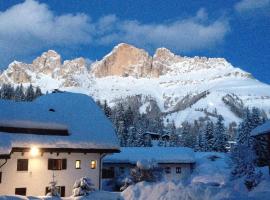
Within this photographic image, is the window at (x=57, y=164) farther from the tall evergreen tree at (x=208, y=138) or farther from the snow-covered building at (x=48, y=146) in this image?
the tall evergreen tree at (x=208, y=138)

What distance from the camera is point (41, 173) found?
33125 mm

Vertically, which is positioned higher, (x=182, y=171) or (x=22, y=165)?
(x=22, y=165)

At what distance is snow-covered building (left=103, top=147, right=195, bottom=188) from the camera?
5194 cm

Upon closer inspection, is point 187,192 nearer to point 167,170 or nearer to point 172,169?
point 167,170

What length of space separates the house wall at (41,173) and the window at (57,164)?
0.25 m

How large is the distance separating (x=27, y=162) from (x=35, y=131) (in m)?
2.86

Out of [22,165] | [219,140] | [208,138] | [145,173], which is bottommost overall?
[145,173]

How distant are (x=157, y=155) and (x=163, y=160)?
1.28 metres

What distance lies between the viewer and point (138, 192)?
28.1 m

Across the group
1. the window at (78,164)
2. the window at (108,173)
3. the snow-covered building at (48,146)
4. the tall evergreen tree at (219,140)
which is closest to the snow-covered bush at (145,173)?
the snow-covered building at (48,146)

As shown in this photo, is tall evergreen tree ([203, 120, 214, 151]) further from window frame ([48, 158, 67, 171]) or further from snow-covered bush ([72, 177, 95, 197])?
snow-covered bush ([72, 177, 95, 197])

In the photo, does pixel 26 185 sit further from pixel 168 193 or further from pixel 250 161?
pixel 250 161

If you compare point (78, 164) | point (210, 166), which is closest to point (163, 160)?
point (210, 166)

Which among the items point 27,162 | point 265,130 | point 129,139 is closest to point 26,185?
point 27,162
